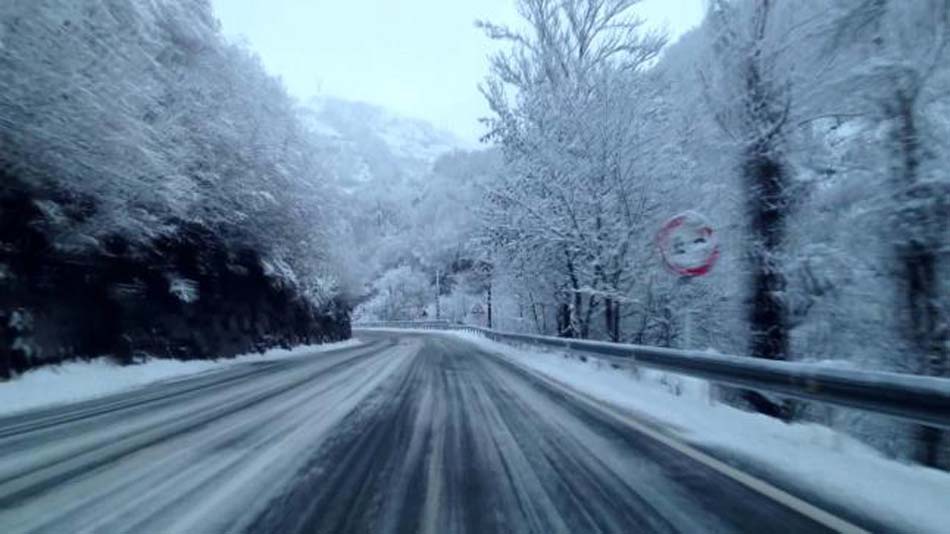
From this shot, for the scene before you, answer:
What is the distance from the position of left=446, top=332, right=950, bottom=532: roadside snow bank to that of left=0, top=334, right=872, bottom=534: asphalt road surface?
501mm

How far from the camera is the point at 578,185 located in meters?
20.9

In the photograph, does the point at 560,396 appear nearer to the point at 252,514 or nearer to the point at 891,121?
the point at 891,121

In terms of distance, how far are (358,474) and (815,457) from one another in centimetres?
395

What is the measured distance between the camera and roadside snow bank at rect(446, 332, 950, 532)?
4.32m

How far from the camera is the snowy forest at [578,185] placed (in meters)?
9.02

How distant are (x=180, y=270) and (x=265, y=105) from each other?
999 cm

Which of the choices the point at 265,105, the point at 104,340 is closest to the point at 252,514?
the point at 104,340

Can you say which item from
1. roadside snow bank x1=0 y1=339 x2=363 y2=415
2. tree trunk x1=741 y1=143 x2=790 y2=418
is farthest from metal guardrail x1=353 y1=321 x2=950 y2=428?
roadside snow bank x1=0 y1=339 x2=363 y2=415

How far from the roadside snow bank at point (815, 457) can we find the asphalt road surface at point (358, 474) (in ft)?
1.65

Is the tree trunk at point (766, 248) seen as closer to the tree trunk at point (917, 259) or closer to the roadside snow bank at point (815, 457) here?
the roadside snow bank at point (815, 457)

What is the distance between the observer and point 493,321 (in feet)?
181

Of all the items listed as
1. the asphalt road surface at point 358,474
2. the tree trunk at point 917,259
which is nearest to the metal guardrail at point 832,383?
the asphalt road surface at point 358,474

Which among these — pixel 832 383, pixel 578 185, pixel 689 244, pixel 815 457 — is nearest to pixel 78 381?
pixel 689 244

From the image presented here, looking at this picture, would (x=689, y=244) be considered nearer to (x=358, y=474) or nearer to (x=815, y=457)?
(x=815, y=457)
